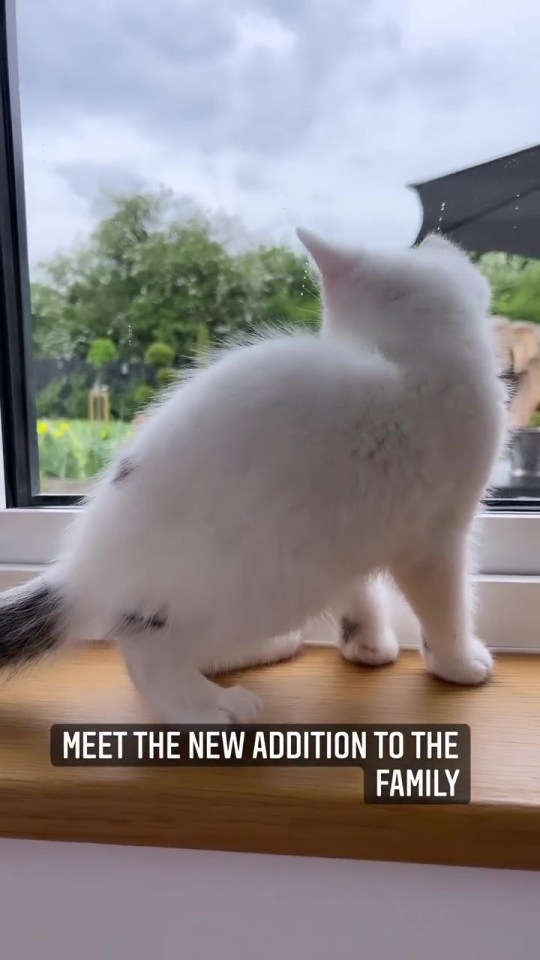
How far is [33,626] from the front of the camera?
634mm

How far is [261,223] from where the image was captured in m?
0.89

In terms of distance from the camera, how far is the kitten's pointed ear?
0.65 metres

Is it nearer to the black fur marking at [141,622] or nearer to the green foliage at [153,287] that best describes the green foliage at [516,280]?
the green foliage at [153,287]

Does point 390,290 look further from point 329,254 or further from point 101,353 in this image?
point 101,353

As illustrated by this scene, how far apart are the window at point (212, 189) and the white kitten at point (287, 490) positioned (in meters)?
0.17

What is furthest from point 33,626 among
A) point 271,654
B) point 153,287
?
point 153,287

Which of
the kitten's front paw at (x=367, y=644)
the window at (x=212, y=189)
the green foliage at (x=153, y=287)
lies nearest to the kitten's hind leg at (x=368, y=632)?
the kitten's front paw at (x=367, y=644)

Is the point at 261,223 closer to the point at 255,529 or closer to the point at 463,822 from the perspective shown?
the point at 255,529

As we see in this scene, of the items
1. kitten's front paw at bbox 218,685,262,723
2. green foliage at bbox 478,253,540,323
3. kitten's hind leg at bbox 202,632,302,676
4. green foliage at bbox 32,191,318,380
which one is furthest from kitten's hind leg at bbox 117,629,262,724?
green foliage at bbox 478,253,540,323

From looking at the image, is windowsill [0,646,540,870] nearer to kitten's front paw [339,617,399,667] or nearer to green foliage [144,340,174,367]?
kitten's front paw [339,617,399,667]

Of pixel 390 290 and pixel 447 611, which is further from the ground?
pixel 390 290

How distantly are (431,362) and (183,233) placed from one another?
0.42 metres

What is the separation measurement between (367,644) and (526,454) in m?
0.27

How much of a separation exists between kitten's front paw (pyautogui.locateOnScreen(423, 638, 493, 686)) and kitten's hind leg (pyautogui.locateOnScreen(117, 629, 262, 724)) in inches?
8.0
